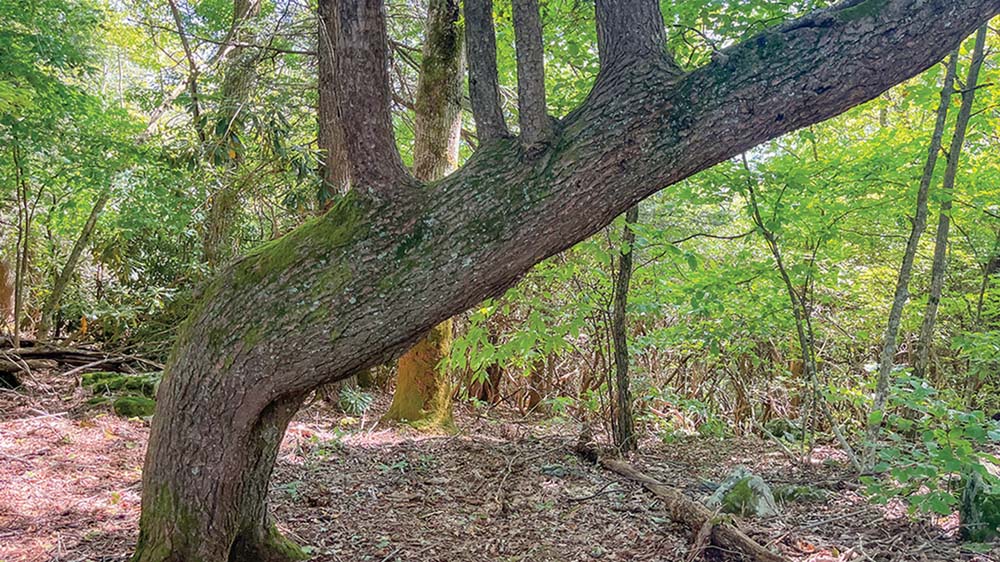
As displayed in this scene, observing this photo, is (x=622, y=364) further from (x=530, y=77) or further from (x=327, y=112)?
(x=327, y=112)

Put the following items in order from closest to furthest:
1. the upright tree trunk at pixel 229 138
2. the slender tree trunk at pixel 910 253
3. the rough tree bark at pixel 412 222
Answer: the rough tree bark at pixel 412 222 < the upright tree trunk at pixel 229 138 < the slender tree trunk at pixel 910 253

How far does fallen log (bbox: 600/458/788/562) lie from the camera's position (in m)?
2.46

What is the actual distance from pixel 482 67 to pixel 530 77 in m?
0.21

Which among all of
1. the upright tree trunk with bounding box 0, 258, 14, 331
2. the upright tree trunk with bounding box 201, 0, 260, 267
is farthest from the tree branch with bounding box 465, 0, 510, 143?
the upright tree trunk with bounding box 0, 258, 14, 331

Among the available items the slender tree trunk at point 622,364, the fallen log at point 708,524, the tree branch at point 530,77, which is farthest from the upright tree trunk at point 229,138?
the fallen log at point 708,524

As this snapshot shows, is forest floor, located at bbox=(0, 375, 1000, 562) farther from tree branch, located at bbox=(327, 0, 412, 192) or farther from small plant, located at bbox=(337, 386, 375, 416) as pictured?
tree branch, located at bbox=(327, 0, 412, 192)

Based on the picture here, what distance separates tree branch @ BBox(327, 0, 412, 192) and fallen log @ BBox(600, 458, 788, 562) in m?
2.08

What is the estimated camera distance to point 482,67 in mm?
2143

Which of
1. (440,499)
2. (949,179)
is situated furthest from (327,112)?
(949,179)

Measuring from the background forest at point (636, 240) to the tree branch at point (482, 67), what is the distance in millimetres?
1145

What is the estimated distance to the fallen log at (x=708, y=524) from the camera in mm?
2455

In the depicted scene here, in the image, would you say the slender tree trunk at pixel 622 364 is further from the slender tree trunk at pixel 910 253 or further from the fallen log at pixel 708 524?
the slender tree trunk at pixel 910 253

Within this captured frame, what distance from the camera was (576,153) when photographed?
1.91 meters

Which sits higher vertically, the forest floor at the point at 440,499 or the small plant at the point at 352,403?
the small plant at the point at 352,403
